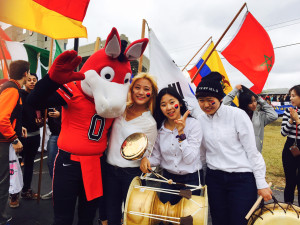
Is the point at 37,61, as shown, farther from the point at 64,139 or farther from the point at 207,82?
the point at 207,82

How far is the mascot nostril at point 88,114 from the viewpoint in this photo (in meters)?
1.76

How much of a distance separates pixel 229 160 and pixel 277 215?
583 mm

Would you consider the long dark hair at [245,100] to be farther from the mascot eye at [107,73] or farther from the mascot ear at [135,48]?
the mascot eye at [107,73]

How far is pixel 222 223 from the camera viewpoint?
77.5 inches

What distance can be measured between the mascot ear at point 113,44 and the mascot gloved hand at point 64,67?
0.38 meters

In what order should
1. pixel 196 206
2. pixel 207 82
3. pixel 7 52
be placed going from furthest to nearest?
pixel 7 52, pixel 207 82, pixel 196 206

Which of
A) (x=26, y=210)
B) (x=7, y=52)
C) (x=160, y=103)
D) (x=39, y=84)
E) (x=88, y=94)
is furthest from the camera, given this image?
(x=7, y=52)

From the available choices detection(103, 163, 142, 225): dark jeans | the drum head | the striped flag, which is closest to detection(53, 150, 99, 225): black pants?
detection(103, 163, 142, 225): dark jeans

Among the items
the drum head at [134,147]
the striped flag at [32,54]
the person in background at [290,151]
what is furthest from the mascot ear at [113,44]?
the striped flag at [32,54]

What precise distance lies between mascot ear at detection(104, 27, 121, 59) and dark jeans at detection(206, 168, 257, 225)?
61.3 inches

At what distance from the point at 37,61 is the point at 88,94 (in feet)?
14.0

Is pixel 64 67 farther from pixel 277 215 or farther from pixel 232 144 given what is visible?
pixel 277 215

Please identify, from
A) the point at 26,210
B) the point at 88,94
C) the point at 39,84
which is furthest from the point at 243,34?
the point at 26,210

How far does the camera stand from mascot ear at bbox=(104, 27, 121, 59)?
5.63ft
